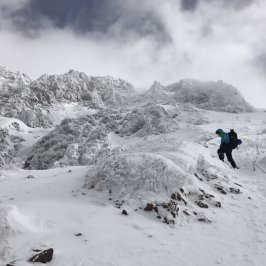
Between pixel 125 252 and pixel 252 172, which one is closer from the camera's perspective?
pixel 125 252

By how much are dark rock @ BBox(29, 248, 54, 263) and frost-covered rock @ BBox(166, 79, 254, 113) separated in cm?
7518

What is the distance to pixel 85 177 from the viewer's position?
11.0 m

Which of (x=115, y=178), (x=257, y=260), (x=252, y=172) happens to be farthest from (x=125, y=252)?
(x=252, y=172)

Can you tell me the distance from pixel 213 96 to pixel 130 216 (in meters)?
83.9

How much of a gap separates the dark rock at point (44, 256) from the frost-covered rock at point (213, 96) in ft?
247

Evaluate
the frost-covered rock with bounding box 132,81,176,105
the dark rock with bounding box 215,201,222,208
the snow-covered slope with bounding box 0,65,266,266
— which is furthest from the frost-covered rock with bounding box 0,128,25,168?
the dark rock with bounding box 215,201,222,208

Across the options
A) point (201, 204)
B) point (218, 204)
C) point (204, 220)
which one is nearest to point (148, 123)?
point (218, 204)

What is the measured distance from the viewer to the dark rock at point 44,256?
5.85 meters

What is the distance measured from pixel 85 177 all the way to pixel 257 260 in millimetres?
5802

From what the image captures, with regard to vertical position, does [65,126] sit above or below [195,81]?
below

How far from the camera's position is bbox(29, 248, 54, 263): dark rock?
5.85 metres

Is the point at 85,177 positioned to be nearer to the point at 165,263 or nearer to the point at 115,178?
the point at 115,178

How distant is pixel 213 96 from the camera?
89.3m

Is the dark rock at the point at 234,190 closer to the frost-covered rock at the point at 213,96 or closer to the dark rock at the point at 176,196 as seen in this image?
the dark rock at the point at 176,196
